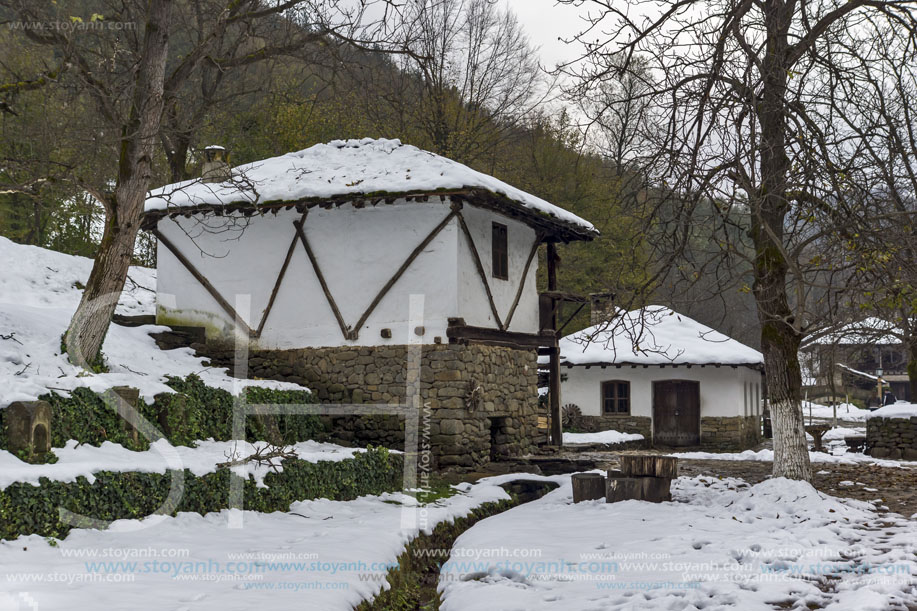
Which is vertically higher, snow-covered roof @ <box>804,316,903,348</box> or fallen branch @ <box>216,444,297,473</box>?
snow-covered roof @ <box>804,316,903,348</box>

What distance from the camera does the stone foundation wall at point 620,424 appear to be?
75.3ft

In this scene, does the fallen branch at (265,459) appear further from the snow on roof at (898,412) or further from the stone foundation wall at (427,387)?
the snow on roof at (898,412)

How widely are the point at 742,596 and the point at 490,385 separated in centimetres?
854

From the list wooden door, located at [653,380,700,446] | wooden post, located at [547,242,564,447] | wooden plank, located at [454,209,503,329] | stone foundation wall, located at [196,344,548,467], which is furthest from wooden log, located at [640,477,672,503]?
wooden door, located at [653,380,700,446]

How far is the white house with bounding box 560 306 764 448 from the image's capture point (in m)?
22.3

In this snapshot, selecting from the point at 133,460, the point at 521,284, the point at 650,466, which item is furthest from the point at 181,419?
the point at 521,284

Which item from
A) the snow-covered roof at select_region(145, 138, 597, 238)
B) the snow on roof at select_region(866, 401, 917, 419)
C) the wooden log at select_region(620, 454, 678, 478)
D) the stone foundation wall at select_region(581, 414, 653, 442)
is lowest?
the wooden log at select_region(620, 454, 678, 478)

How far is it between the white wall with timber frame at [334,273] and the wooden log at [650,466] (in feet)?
13.4

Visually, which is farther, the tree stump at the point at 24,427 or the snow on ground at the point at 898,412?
the snow on ground at the point at 898,412

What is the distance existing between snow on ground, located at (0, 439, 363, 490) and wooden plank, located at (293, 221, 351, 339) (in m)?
3.74

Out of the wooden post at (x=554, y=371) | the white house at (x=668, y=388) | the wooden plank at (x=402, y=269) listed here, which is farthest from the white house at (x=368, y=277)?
the white house at (x=668, y=388)

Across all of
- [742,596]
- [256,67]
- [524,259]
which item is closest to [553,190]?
[256,67]

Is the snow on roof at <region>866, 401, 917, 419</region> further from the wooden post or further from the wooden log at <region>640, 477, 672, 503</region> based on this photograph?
the wooden log at <region>640, 477, 672, 503</region>

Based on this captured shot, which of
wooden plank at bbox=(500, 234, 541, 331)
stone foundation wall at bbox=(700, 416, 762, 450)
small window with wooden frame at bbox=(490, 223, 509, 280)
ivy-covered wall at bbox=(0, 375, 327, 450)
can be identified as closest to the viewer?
ivy-covered wall at bbox=(0, 375, 327, 450)
